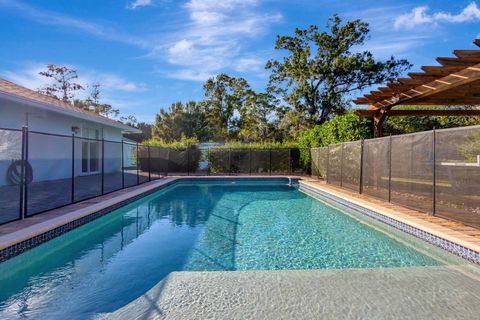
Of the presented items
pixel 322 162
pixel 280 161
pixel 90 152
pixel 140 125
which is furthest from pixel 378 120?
pixel 140 125

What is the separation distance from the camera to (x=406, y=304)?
2.47 meters

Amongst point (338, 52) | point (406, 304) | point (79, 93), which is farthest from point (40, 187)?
point (79, 93)

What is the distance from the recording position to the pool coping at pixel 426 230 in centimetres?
350

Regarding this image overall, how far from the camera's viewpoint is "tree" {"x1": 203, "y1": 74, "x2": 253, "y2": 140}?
84.4 feet

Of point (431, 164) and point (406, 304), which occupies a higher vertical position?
point (431, 164)

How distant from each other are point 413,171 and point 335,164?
4.47 meters

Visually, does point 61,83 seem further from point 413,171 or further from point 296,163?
point 413,171

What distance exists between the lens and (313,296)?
2.61m

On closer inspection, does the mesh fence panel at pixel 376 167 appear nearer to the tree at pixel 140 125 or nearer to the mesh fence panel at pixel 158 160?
the mesh fence panel at pixel 158 160

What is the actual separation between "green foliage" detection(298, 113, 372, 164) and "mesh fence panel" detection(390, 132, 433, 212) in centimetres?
366

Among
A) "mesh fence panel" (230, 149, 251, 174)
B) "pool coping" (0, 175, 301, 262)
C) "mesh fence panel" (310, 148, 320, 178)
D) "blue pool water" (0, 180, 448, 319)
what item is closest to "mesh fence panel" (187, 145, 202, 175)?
"mesh fence panel" (230, 149, 251, 174)

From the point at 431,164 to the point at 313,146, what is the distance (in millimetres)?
8517

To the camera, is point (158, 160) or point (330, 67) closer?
point (158, 160)

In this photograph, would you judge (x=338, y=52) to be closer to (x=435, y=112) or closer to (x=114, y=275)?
(x=435, y=112)
